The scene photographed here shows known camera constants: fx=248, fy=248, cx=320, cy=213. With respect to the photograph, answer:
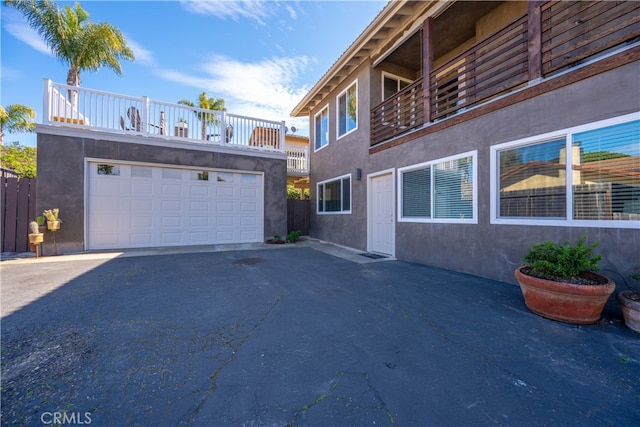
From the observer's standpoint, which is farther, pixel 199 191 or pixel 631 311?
pixel 199 191

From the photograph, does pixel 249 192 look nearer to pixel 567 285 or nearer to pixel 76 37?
pixel 567 285

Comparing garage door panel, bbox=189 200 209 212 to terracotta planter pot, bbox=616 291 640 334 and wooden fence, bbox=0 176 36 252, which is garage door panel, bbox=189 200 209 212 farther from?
terracotta planter pot, bbox=616 291 640 334

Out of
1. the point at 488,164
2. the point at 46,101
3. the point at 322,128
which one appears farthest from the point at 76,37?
the point at 488,164

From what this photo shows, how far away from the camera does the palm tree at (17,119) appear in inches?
480

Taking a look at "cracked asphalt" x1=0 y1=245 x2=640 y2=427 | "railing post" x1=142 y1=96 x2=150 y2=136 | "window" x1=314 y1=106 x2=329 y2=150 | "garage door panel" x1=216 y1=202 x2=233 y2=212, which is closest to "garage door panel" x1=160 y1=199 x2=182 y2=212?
"garage door panel" x1=216 y1=202 x2=233 y2=212

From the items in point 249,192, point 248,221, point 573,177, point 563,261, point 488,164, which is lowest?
point 563,261

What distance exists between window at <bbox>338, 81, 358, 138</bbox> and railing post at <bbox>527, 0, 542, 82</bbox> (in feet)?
14.9

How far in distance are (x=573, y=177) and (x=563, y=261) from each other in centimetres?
138

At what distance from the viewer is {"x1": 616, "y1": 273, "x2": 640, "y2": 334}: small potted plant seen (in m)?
2.43

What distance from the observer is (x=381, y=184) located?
23.0 feet

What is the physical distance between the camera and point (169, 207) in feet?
25.1

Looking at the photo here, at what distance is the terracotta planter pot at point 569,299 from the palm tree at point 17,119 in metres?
19.8

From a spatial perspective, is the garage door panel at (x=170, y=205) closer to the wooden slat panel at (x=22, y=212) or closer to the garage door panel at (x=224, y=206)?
the garage door panel at (x=224, y=206)

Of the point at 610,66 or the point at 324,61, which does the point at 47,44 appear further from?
the point at 610,66
